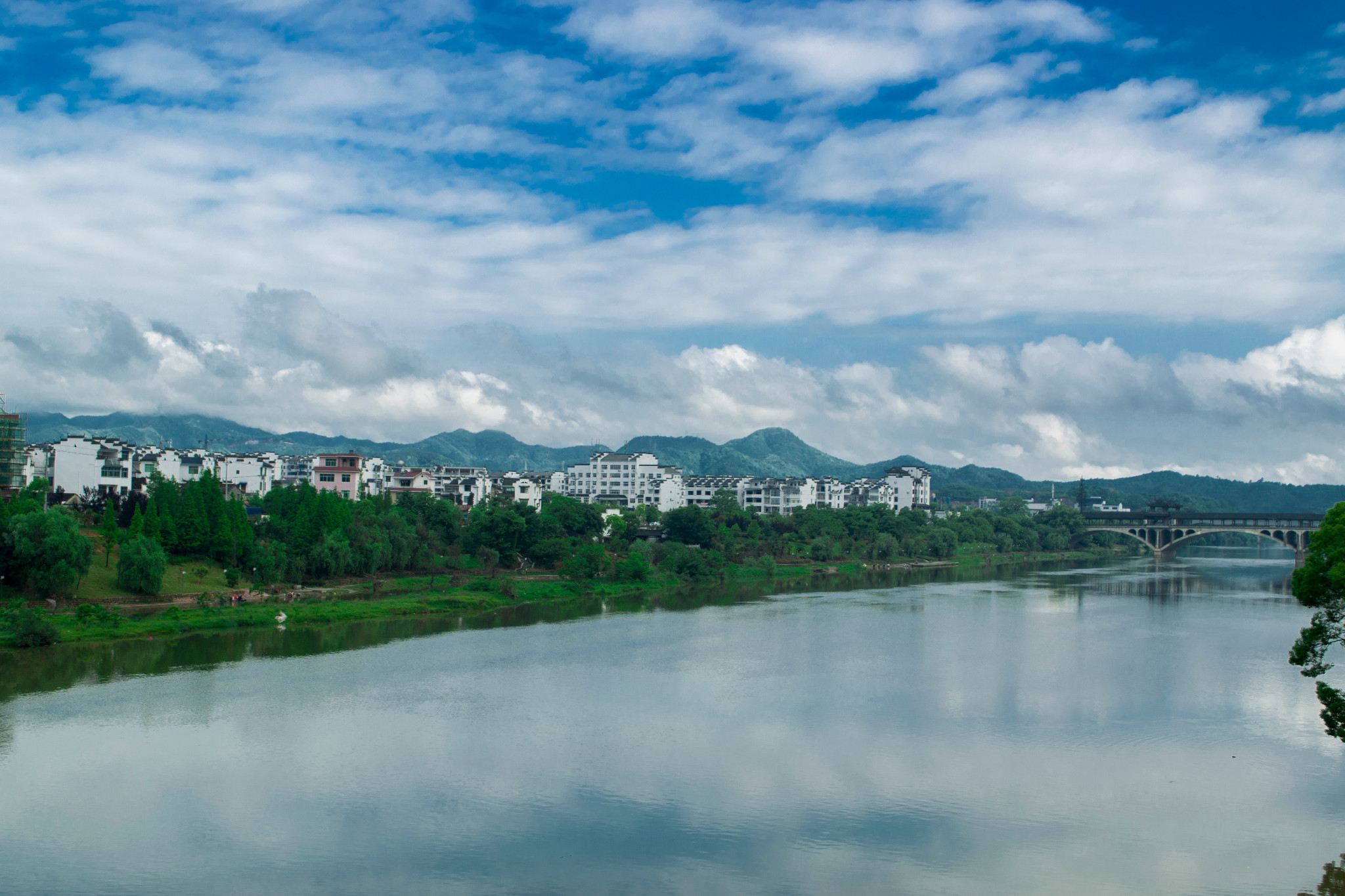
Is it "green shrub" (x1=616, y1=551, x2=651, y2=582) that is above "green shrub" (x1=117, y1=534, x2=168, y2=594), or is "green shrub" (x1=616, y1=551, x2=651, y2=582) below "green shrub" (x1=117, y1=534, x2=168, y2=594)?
below

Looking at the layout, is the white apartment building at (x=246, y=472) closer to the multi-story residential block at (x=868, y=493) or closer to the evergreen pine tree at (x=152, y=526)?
the evergreen pine tree at (x=152, y=526)

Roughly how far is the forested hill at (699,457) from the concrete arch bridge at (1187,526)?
107 feet

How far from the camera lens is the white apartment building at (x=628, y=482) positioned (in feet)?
160

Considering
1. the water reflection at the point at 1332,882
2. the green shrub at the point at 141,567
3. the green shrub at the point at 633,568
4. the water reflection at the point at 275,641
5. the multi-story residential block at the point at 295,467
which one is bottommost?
the water reflection at the point at 1332,882

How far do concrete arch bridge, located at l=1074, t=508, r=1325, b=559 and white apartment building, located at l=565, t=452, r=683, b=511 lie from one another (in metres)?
20.9

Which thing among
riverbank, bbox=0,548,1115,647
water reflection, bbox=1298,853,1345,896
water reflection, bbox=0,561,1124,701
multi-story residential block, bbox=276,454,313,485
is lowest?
water reflection, bbox=1298,853,1345,896

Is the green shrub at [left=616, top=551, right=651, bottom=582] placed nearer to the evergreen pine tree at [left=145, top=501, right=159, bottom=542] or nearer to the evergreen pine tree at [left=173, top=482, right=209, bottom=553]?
the evergreen pine tree at [left=173, top=482, right=209, bottom=553]

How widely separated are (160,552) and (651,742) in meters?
11.9

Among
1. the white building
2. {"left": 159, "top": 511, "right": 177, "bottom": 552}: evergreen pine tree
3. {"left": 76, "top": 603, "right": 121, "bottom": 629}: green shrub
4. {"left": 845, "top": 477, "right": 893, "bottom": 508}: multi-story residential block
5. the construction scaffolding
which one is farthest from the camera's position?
{"left": 845, "top": 477, "right": 893, "bottom": 508}: multi-story residential block

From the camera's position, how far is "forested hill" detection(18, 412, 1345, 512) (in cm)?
8669

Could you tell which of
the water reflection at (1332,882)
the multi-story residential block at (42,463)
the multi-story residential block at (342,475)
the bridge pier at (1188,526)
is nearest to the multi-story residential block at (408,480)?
the multi-story residential block at (342,475)

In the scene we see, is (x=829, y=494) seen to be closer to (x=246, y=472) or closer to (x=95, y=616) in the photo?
(x=246, y=472)

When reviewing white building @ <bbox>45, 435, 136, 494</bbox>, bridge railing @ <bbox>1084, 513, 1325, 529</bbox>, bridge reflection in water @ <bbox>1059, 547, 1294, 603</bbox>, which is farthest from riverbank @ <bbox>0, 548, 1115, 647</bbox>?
bridge railing @ <bbox>1084, 513, 1325, 529</bbox>

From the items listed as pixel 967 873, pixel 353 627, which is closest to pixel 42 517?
pixel 353 627
